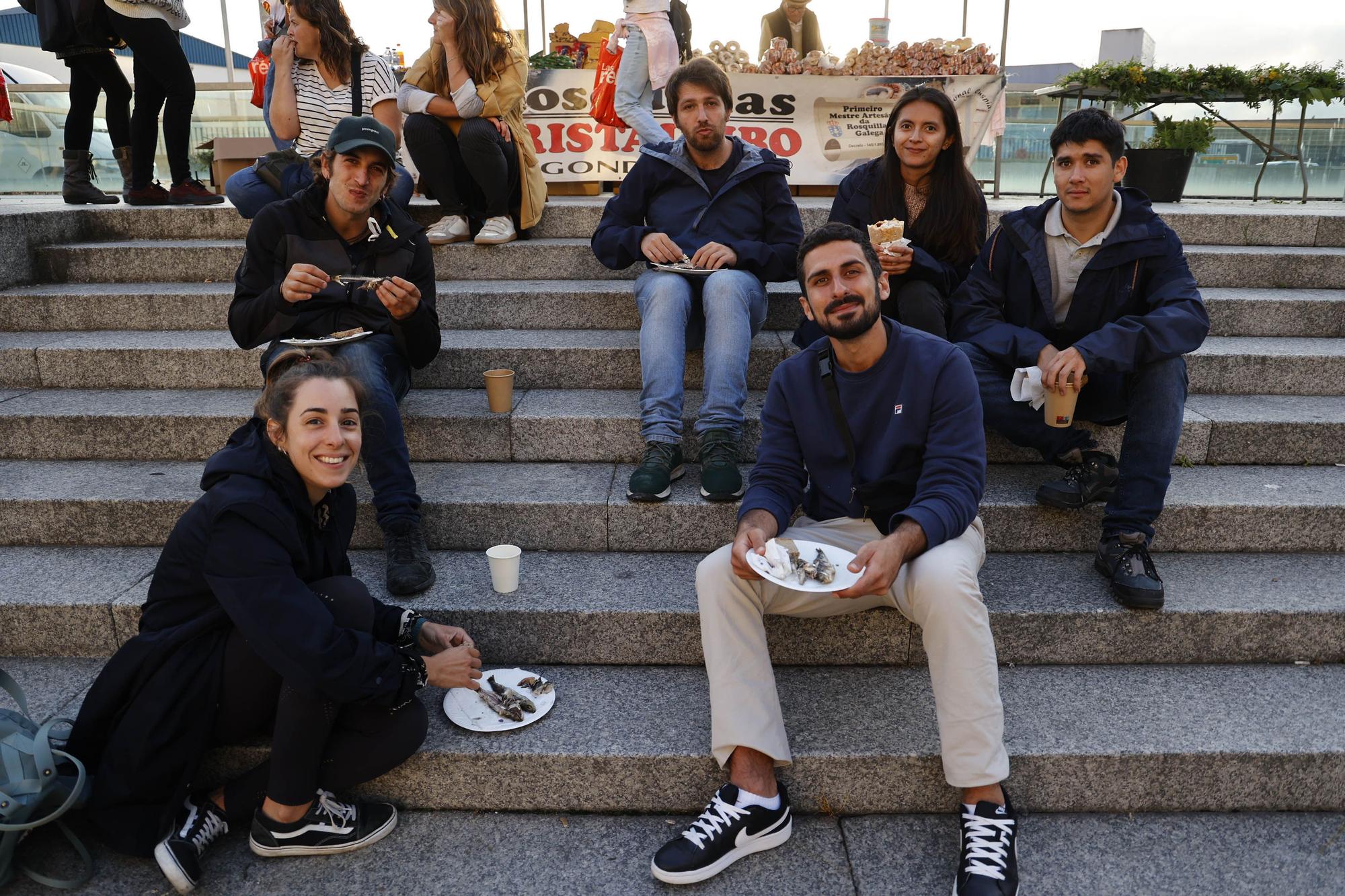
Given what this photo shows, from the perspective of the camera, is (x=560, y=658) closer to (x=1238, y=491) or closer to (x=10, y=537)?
(x=10, y=537)

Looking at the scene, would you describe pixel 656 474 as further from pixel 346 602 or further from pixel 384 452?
pixel 346 602

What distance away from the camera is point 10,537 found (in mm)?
3213

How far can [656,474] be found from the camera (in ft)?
10.2

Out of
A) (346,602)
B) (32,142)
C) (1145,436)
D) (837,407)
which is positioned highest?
(32,142)

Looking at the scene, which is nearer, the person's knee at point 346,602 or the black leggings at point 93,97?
the person's knee at point 346,602

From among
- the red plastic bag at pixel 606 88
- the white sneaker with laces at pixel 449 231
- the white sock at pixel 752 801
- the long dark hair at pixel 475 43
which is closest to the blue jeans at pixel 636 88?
the red plastic bag at pixel 606 88

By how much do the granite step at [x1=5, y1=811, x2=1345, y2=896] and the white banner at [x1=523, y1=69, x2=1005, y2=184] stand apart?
14.7ft

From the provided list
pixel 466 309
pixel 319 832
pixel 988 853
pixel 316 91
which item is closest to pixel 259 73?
pixel 316 91

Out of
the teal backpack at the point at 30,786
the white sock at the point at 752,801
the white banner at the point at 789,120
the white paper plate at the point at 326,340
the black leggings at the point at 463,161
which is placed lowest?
the white sock at the point at 752,801

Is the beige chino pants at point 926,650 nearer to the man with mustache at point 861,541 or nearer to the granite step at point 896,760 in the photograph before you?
the man with mustache at point 861,541

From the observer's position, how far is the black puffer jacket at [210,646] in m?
2.04

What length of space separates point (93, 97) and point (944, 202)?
4876 mm

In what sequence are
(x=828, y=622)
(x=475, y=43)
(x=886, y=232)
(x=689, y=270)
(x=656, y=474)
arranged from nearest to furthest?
(x=828, y=622) < (x=656, y=474) < (x=886, y=232) < (x=689, y=270) < (x=475, y=43)

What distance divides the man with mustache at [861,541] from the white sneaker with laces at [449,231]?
104 inches
